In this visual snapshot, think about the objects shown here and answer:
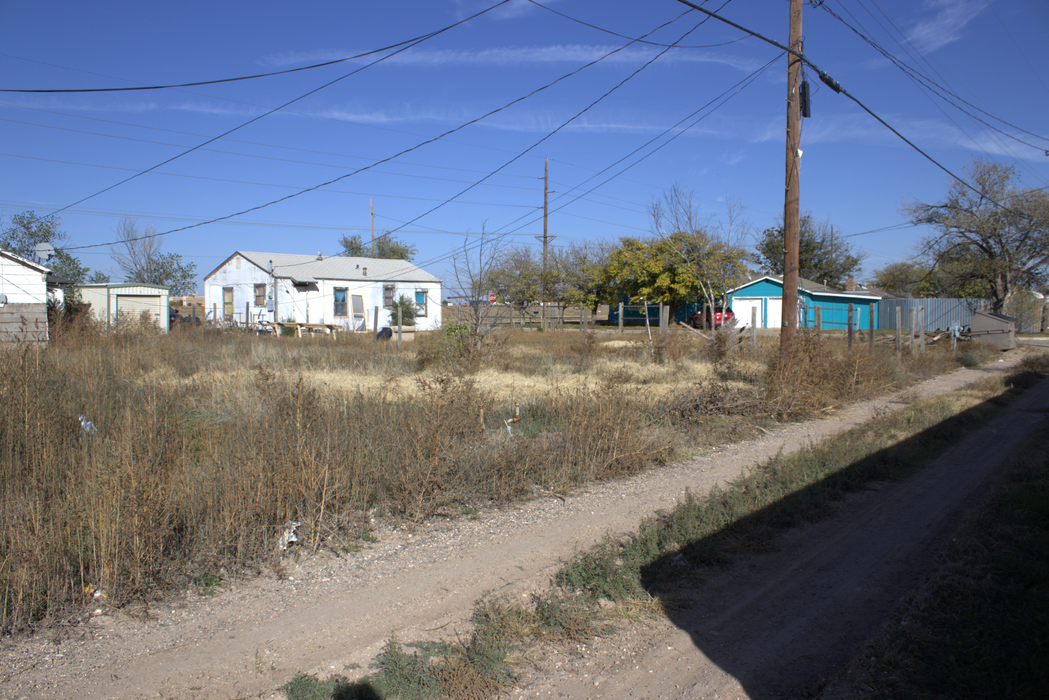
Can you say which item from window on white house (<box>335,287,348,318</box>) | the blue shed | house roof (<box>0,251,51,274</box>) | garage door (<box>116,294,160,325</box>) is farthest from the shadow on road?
the blue shed

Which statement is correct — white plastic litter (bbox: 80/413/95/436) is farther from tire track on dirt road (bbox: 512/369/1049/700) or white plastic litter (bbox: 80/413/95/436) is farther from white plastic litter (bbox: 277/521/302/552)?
tire track on dirt road (bbox: 512/369/1049/700)

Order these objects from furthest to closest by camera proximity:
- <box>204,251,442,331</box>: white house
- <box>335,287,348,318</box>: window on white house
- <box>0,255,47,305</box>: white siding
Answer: <box>335,287,348,318</box>: window on white house, <box>204,251,442,331</box>: white house, <box>0,255,47,305</box>: white siding

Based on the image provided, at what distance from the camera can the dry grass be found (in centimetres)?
401

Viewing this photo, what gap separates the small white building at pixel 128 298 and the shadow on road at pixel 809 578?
2480cm

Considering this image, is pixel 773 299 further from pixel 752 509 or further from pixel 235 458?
pixel 235 458

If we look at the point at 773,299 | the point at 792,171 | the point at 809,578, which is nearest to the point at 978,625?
the point at 809,578

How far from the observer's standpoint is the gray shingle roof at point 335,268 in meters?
32.2

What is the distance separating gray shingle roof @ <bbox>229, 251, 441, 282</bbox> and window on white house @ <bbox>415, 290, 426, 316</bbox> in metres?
0.85

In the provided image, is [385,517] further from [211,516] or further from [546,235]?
[546,235]

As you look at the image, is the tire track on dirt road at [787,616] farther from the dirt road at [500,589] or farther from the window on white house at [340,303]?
the window on white house at [340,303]

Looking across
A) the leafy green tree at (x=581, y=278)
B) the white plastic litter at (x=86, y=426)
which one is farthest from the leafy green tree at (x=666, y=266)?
the white plastic litter at (x=86, y=426)

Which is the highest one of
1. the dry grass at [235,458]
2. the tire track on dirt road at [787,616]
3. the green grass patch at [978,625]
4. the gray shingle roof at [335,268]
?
the gray shingle roof at [335,268]

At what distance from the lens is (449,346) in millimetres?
15078

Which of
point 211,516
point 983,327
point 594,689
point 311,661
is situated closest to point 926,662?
point 594,689
